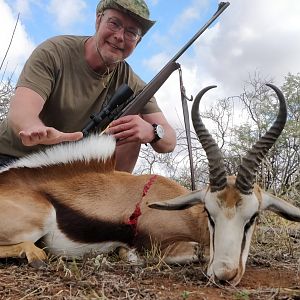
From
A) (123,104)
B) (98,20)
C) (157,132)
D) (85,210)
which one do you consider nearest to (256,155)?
(85,210)

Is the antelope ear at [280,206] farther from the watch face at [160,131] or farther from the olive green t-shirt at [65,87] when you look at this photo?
the olive green t-shirt at [65,87]

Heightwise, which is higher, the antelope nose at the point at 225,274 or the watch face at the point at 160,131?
the watch face at the point at 160,131

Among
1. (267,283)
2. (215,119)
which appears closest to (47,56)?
(267,283)

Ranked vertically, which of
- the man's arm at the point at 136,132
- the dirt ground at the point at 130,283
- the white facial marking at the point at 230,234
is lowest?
the dirt ground at the point at 130,283

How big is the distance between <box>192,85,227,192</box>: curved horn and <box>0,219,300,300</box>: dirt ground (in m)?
0.50

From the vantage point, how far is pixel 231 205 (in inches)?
111

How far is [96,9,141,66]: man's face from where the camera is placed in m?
4.47

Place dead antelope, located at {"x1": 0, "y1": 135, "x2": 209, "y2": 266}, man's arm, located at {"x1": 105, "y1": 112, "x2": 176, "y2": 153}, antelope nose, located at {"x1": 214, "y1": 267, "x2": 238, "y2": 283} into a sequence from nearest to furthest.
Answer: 1. antelope nose, located at {"x1": 214, "y1": 267, "x2": 238, "y2": 283}
2. dead antelope, located at {"x1": 0, "y1": 135, "x2": 209, "y2": 266}
3. man's arm, located at {"x1": 105, "y1": 112, "x2": 176, "y2": 153}

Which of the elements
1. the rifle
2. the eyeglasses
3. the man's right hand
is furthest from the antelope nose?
the eyeglasses

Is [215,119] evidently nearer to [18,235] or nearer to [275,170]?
[275,170]

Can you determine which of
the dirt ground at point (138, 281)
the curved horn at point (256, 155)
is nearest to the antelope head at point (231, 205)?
the curved horn at point (256, 155)

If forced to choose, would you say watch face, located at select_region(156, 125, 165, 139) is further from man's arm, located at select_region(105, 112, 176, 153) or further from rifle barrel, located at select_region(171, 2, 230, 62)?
rifle barrel, located at select_region(171, 2, 230, 62)

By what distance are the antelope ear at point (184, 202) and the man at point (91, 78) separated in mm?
1053

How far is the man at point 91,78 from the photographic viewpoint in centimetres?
422
